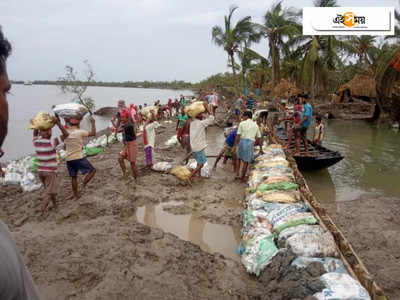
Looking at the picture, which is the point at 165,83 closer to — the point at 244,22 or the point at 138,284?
the point at 244,22

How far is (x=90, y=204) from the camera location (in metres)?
4.06

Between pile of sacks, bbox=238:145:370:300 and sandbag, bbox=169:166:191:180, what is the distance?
1.55 m

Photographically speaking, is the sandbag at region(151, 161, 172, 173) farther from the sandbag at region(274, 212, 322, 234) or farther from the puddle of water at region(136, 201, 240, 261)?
the sandbag at region(274, 212, 322, 234)

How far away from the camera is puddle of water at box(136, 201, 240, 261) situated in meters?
3.35

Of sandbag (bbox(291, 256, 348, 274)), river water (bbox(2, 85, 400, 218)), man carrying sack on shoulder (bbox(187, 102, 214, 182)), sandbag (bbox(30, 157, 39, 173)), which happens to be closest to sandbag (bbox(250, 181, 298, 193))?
sandbag (bbox(291, 256, 348, 274))

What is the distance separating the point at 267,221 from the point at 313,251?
2.50 ft

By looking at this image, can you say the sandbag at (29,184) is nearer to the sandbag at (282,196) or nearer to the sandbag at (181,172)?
the sandbag at (181,172)

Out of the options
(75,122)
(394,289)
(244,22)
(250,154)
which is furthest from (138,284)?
(244,22)

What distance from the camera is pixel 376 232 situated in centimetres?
391

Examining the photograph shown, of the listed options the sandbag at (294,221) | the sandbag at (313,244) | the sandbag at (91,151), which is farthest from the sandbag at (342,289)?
the sandbag at (91,151)

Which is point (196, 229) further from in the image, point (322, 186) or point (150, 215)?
point (322, 186)

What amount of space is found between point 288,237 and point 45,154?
340cm

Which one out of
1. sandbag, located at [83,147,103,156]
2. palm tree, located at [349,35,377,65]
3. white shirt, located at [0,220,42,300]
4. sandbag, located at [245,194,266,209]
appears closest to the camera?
white shirt, located at [0,220,42,300]

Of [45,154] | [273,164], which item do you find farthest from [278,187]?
[45,154]
